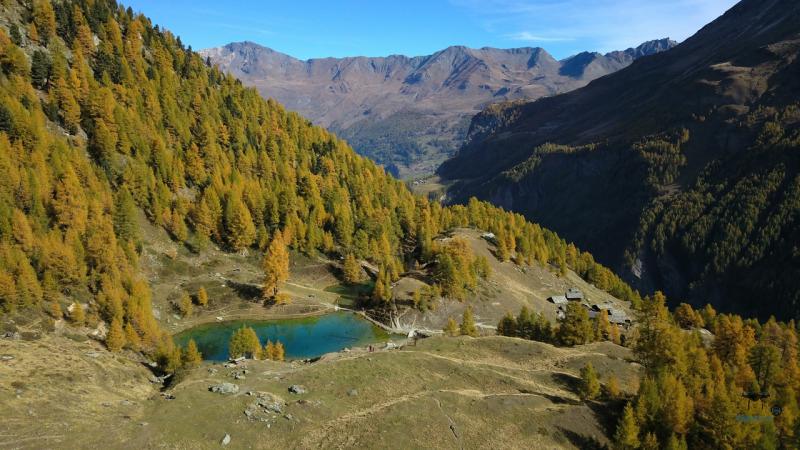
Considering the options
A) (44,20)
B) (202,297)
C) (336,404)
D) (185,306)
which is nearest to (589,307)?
(336,404)

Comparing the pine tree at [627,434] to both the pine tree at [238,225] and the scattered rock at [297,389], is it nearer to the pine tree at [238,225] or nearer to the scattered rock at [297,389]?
the scattered rock at [297,389]

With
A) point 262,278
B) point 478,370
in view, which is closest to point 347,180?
point 262,278

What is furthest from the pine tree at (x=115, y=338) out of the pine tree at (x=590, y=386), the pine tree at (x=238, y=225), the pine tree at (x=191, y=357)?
the pine tree at (x=590, y=386)

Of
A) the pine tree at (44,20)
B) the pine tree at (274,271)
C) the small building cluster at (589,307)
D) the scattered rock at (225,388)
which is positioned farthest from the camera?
the pine tree at (44,20)

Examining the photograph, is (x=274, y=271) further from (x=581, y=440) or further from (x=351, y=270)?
(x=581, y=440)

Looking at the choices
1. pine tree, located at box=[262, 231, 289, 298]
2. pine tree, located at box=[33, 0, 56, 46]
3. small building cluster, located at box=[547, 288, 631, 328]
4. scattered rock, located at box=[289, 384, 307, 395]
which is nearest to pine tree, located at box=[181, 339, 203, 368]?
scattered rock, located at box=[289, 384, 307, 395]
